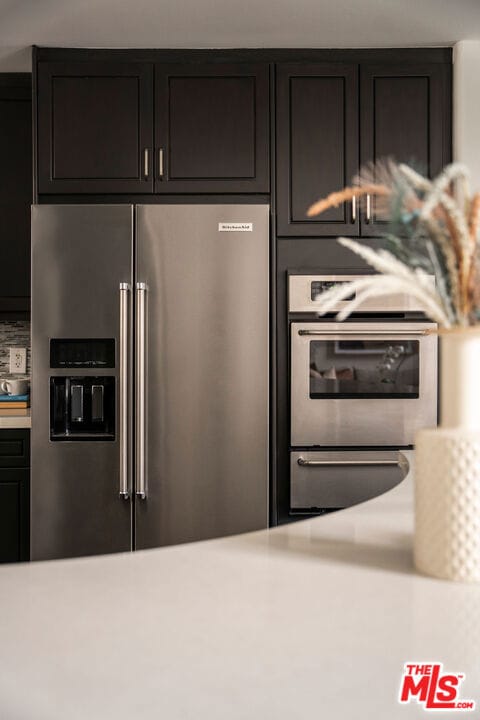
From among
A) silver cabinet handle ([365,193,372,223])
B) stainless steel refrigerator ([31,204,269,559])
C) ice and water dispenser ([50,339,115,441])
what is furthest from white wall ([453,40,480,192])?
ice and water dispenser ([50,339,115,441])

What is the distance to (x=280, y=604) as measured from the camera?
85 centimetres

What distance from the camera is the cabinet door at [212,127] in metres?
3.24

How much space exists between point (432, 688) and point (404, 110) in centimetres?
301

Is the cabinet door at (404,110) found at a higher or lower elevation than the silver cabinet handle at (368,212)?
higher

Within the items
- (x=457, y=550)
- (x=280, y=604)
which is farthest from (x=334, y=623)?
(x=457, y=550)

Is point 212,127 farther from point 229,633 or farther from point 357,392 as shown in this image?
point 229,633

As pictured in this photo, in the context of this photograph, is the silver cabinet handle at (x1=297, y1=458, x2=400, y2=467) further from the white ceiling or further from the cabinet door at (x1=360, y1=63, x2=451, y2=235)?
the white ceiling

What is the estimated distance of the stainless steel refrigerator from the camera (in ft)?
9.53

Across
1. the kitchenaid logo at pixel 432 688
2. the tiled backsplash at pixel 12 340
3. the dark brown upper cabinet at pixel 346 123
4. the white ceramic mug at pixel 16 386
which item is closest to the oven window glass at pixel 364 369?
the dark brown upper cabinet at pixel 346 123

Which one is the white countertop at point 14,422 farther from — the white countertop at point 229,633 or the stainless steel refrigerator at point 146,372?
the white countertop at point 229,633

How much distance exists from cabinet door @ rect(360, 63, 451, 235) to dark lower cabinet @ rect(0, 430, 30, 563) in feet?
6.01

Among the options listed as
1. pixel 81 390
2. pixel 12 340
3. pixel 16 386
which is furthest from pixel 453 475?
pixel 12 340

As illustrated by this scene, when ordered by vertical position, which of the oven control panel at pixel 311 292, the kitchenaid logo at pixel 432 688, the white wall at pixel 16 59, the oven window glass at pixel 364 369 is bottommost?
the kitchenaid logo at pixel 432 688

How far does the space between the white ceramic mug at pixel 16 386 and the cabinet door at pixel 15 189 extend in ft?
1.18
